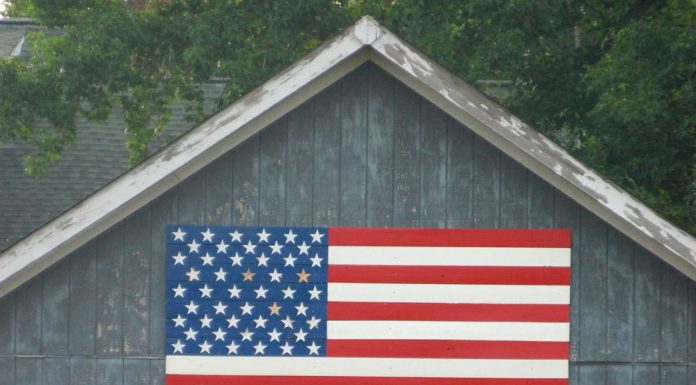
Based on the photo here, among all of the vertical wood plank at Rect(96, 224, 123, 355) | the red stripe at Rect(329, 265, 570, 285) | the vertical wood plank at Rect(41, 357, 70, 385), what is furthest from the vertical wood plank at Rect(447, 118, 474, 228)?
the vertical wood plank at Rect(41, 357, 70, 385)

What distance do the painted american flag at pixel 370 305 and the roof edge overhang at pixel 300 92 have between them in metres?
0.59

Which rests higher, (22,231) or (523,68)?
(523,68)

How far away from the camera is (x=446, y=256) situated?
29.8 feet

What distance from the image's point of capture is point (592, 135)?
16.6 meters

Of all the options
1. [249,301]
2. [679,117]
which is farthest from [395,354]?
[679,117]

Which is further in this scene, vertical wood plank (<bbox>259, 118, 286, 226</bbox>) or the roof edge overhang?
vertical wood plank (<bbox>259, 118, 286, 226</bbox>)

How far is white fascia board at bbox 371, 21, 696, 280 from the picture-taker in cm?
863

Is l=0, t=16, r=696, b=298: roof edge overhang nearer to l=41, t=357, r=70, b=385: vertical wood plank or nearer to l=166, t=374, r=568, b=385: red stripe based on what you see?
l=41, t=357, r=70, b=385: vertical wood plank

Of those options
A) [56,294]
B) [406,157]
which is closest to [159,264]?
[56,294]

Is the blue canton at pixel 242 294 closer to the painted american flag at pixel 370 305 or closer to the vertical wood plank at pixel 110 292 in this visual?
the painted american flag at pixel 370 305

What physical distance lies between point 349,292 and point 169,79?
Answer: 1078 cm

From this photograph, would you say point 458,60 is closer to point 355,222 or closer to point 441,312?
point 355,222

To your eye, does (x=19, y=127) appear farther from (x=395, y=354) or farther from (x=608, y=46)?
(x=395, y=354)

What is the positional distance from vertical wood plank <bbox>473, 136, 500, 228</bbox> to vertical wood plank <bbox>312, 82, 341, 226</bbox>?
1006 millimetres
